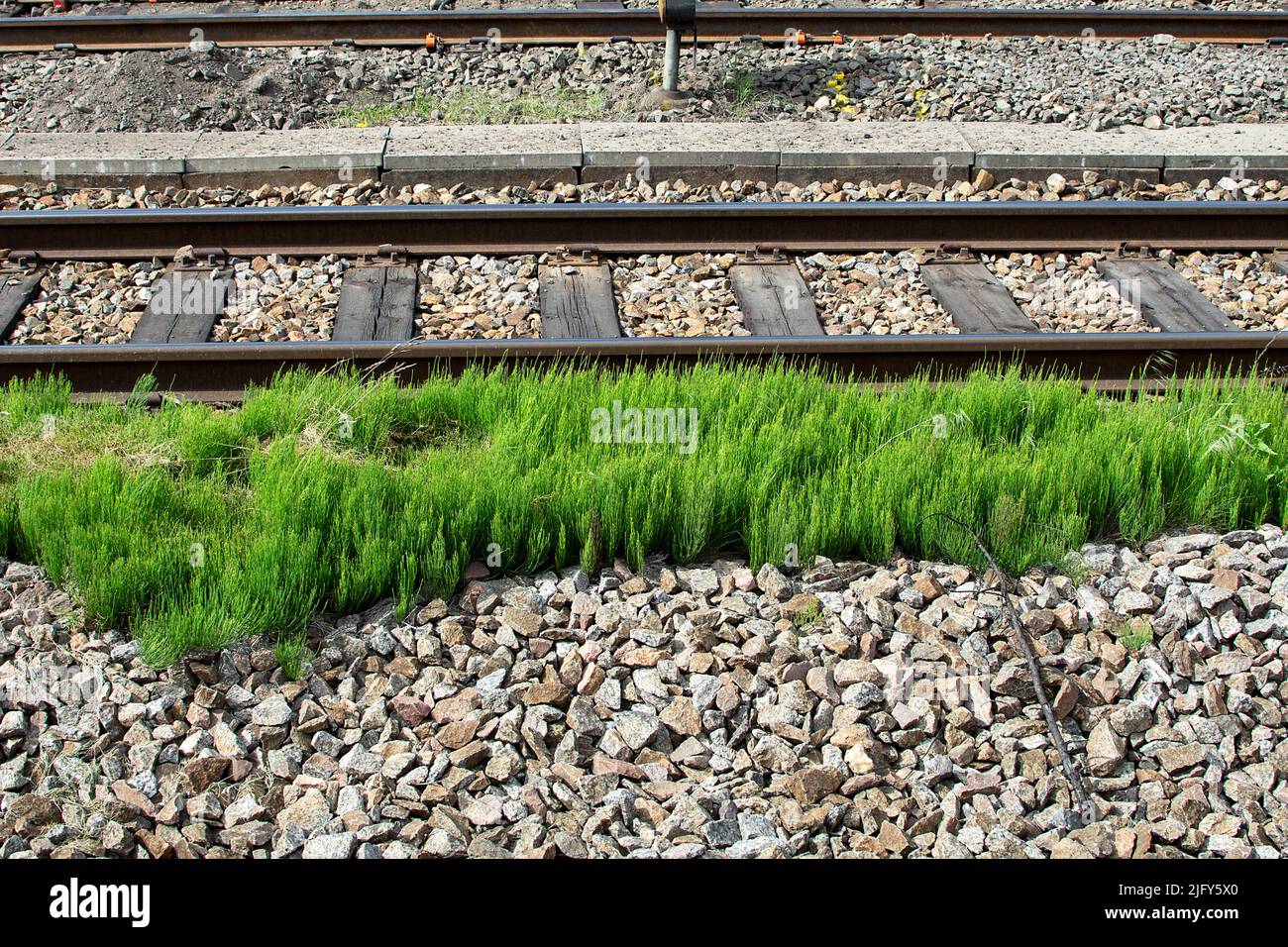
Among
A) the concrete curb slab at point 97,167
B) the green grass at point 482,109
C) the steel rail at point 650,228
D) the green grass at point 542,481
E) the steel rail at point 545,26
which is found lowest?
the green grass at point 542,481

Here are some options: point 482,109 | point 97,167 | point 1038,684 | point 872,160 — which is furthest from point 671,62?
point 1038,684

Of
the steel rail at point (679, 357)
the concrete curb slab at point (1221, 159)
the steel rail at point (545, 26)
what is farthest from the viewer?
the steel rail at point (545, 26)

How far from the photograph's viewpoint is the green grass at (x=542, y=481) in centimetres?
425

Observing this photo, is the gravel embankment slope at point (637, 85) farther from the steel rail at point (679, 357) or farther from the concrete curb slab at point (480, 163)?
the steel rail at point (679, 357)

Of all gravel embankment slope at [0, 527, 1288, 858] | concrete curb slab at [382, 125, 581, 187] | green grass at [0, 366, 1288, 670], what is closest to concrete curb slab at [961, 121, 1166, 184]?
concrete curb slab at [382, 125, 581, 187]

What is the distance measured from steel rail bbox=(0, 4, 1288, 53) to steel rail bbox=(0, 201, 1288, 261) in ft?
11.5

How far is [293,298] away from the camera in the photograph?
675cm

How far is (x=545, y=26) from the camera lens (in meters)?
10.3

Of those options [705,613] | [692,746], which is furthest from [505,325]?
[692,746]

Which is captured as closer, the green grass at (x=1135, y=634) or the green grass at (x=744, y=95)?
the green grass at (x=1135, y=634)

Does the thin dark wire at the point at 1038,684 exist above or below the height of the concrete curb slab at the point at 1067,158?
below

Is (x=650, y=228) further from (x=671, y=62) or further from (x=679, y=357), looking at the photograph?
(x=671, y=62)

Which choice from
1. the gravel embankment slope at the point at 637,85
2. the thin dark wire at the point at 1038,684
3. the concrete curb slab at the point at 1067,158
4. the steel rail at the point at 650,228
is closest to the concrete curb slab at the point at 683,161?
the steel rail at the point at 650,228

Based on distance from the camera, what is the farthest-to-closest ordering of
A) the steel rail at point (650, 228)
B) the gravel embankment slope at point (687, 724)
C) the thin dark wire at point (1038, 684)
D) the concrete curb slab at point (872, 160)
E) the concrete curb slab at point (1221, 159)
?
the concrete curb slab at point (1221, 159), the concrete curb slab at point (872, 160), the steel rail at point (650, 228), the thin dark wire at point (1038, 684), the gravel embankment slope at point (687, 724)
